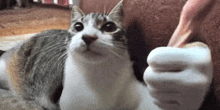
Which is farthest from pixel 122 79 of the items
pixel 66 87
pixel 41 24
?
pixel 41 24

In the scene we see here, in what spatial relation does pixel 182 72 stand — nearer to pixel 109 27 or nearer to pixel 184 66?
pixel 184 66

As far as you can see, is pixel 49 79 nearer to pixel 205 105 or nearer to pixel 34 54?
→ pixel 34 54

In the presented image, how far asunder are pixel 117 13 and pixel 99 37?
0.07m

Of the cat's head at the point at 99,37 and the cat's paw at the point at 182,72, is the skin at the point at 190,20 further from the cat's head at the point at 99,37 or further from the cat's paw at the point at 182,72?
the cat's head at the point at 99,37

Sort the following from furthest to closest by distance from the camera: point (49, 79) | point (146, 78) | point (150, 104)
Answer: point (49, 79) → point (150, 104) → point (146, 78)

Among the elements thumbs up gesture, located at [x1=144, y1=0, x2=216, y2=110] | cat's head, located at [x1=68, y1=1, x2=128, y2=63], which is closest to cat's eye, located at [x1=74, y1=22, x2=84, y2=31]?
cat's head, located at [x1=68, y1=1, x2=128, y2=63]

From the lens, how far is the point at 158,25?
1.13ft

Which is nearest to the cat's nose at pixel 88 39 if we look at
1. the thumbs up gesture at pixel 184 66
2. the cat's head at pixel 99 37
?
the cat's head at pixel 99 37

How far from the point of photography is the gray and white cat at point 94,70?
41 centimetres

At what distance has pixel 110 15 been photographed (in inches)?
16.9

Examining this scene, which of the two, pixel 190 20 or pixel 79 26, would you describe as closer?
pixel 190 20

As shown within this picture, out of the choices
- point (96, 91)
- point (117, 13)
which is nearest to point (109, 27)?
point (117, 13)

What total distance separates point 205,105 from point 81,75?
0.26 metres

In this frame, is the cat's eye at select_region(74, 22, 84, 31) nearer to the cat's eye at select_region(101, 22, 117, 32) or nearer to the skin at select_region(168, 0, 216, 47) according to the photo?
the cat's eye at select_region(101, 22, 117, 32)
